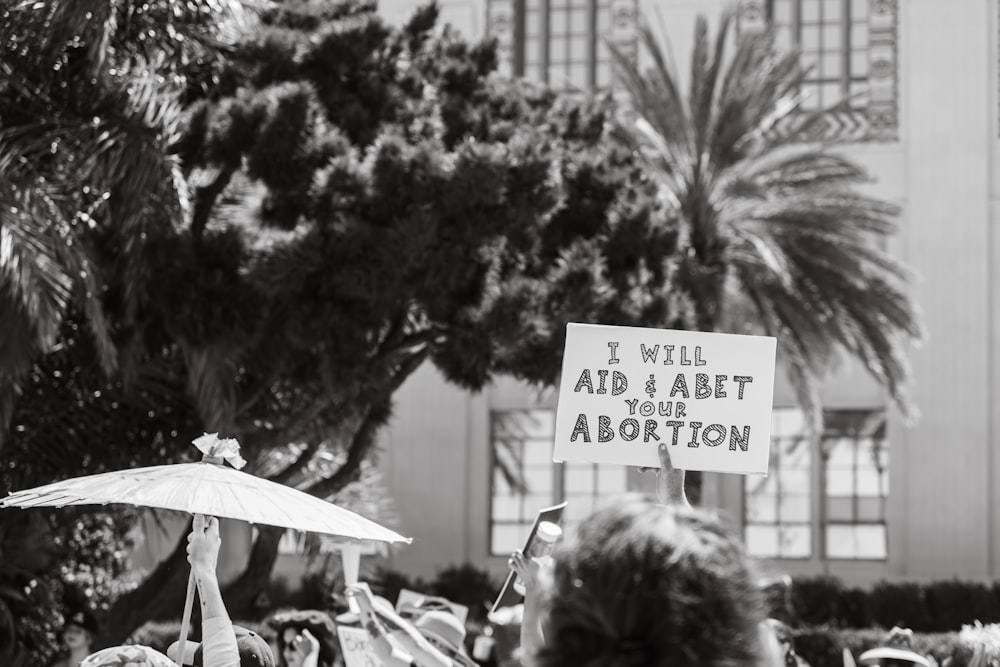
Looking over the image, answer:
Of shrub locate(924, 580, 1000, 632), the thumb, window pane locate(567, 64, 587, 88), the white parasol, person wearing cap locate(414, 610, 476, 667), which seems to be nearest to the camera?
the thumb

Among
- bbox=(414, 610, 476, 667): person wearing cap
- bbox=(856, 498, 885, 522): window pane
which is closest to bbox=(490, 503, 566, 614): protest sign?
bbox=(414, 610, 476, 667): person wearing cap

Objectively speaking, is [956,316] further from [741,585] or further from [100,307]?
[741,585]

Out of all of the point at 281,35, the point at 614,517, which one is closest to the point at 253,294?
the point at 281,35

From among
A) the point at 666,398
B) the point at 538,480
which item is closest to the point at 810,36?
the point at 538,480

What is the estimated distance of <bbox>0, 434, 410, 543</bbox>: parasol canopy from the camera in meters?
5.42

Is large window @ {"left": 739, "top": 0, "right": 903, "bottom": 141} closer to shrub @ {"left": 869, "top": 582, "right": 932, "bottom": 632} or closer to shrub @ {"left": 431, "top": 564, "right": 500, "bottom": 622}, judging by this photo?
shrub @ {"left": 869, "top": 582, "right": 932, "bottom": 632}

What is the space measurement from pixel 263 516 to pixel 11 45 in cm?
959

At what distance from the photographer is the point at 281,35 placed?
52.4ft

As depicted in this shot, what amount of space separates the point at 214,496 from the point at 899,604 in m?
23.3

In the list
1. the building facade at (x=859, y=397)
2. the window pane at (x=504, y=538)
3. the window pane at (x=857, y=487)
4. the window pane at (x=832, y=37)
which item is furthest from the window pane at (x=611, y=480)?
the window pane at (x=832, y=37)

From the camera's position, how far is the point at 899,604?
27.3m

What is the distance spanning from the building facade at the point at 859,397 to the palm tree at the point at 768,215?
26.0 feet

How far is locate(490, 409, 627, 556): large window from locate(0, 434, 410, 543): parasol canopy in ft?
85.5

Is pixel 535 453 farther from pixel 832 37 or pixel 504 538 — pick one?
pixel 832 37
